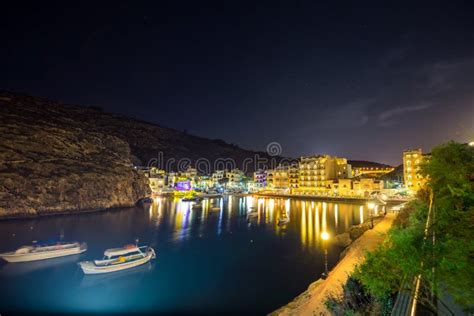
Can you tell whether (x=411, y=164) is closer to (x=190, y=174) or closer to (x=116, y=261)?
(x=116, y=261)

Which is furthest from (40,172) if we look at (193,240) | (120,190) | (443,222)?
(443,222)

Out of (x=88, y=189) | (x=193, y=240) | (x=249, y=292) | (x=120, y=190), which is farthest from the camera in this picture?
(x=120, y=190)

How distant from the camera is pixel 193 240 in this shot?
106 ft

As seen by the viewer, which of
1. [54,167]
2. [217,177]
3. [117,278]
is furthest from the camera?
[217,177]

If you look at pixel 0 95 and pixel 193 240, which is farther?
pixel 0 95

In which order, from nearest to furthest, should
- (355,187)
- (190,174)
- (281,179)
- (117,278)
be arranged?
(117,278), (355,187), (281,179), (190,174)

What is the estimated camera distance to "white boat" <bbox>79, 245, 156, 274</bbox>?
20172 millimetres

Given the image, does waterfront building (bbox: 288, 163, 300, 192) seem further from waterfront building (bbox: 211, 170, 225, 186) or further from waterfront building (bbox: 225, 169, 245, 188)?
waterfront building (bbox: 211, 170, 225, 186)

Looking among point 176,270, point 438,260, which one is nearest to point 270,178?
point 176,270

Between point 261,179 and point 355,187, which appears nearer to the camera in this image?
point 355,187

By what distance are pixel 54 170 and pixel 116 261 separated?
1660 inches

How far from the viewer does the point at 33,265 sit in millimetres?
22938

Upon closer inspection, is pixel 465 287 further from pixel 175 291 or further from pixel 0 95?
pixel 0 95

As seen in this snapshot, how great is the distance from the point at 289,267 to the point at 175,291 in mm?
9732
